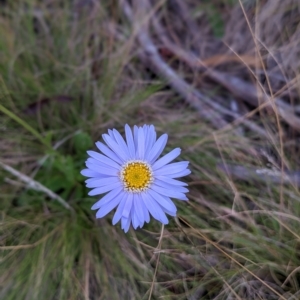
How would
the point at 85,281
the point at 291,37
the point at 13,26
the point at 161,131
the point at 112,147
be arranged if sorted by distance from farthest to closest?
the point at 13,26
the point at 291,37
the point at 161,131
the point at 85,281
the point at 112,147

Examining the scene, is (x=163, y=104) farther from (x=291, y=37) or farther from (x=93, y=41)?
(x=291, y=37)

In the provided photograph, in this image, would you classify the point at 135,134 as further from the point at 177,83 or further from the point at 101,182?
the point at 177,83

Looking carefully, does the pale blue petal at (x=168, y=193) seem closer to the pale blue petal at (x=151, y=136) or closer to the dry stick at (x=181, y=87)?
the pale blue petal at (x=151, y=136)

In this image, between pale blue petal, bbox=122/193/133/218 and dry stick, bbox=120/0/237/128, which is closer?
pale blue petal, bbox=122/193/133/218

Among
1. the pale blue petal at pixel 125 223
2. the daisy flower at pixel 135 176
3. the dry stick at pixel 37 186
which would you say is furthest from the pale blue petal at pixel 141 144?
the dry stick at pixel 37 186

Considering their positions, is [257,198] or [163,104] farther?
[163,104]

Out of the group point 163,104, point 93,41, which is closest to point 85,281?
point 163,104

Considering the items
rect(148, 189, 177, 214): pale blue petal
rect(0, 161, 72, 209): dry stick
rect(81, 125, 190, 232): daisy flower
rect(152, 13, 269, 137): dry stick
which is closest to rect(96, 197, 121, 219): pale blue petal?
rect(81, 125, 190, 232): daisy flower

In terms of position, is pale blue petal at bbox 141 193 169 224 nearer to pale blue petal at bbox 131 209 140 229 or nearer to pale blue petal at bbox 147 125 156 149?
pale blue petal at bbox 131 209 140 229
